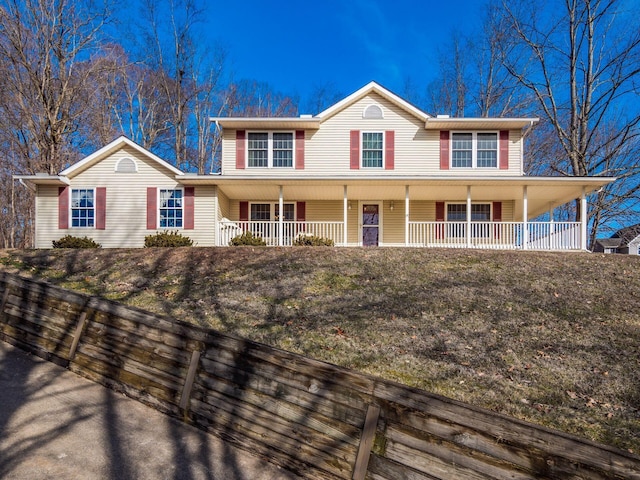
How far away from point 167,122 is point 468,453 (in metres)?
28.8

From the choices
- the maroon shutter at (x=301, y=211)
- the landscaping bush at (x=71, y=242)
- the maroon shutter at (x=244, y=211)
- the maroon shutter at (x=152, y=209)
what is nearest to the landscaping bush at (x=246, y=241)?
the maroon shutter at (x=244, y=211)

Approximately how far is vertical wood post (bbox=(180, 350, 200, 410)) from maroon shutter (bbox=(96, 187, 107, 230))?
13.2 meters

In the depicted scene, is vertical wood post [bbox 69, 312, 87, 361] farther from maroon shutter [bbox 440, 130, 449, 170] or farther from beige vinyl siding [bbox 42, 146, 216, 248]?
maroon shutter [bbox 440, 130, 449, 170]

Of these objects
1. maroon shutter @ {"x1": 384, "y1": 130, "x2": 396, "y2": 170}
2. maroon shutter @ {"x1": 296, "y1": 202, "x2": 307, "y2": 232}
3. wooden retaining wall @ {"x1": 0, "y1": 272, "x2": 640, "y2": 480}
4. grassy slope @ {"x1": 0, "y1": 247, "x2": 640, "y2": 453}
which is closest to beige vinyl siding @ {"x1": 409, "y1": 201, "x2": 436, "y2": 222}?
maroon shutter @ {"x1": 384, "y1": 130, "x2": 396, "y2": 170}

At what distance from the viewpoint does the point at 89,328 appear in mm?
4145

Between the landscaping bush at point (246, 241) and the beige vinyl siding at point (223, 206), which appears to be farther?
the beige vinyl siding at point (223, 206)

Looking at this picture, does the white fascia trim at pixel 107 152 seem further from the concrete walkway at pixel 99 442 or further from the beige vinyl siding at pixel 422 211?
the concrete walkway at pixel 99 442

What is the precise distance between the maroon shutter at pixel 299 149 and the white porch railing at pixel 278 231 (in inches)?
98.3

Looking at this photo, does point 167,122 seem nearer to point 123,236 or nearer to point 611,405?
point 123,236

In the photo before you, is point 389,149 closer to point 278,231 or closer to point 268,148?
point 268,148

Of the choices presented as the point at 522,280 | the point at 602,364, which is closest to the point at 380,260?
the point at 522,280

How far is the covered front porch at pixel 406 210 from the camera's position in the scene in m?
13.4

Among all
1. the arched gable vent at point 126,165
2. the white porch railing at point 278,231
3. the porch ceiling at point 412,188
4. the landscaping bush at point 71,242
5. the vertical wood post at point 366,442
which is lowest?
the vertical wood post at point 366,442

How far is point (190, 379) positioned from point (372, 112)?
14168 millimetres
